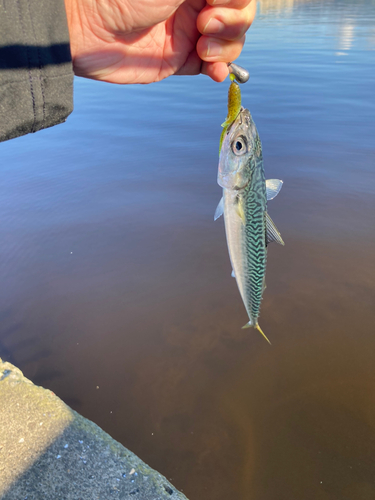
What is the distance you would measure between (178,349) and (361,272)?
2.05 metres

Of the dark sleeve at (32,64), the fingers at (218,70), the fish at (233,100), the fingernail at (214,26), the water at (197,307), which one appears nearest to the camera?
the fish at (233,100)

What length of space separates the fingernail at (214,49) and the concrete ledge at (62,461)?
2.30 m

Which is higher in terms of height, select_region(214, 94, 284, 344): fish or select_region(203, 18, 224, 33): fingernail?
select_region(203, 18, 224, 33): fingernail

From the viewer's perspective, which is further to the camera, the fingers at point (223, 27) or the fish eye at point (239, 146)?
the fingers at point (223, 27)

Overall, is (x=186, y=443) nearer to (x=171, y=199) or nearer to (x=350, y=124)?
(x=171, y=199)

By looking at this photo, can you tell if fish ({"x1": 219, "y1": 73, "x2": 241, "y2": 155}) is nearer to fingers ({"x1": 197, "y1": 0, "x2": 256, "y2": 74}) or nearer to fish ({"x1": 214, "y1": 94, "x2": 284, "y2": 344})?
fish ({"x1": 214, "y1": 94, "x2": 284, "y2": 344})

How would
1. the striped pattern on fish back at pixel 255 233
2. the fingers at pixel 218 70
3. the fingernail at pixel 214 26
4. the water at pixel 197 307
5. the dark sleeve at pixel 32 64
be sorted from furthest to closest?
the water at pixel 197 307 → the fingers at pixel 218 70 → the fingernail at pixel 214 26 → the striped pattern on fish back at pixel 255 233 → the dark sleeve at pixel 32 64

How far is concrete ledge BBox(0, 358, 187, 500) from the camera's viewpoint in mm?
1921

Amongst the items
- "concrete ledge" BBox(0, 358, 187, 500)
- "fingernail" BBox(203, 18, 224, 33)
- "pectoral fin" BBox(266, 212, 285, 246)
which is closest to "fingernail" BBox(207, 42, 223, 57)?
"fingernail" BBox(203, 18, 224, 33)

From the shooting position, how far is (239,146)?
1561mm

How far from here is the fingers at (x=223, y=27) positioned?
200 cm

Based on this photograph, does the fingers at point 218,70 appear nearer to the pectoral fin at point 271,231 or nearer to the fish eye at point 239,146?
the fish eye at point 239,146

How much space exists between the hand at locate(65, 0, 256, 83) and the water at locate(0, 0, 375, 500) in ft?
6.68

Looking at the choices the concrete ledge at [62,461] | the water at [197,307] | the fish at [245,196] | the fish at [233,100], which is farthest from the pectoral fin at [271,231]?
the water at [197,307]
